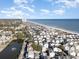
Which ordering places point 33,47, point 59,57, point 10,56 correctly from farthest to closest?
point 33,47
point 10,56
point 59,57

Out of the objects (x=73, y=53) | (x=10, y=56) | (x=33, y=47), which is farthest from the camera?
(x=33, y=47)

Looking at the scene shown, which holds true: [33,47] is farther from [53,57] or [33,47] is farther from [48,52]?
[53,57]

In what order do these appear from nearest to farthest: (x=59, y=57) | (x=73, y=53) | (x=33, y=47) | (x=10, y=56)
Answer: (x=59, y=57) → (x=73, y=53) → (x=10, y=56) → (x=33, y=47)

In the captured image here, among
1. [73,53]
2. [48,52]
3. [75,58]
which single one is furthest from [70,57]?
[48,52]

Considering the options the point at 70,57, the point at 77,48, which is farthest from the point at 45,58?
the point at 77,48

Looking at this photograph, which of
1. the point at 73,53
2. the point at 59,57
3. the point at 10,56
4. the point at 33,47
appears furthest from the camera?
the point at 33,47

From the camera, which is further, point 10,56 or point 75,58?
point 10,56

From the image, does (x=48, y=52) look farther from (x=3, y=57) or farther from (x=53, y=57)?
(x=3, y=57)

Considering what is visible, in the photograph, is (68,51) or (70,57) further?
(68,51)
